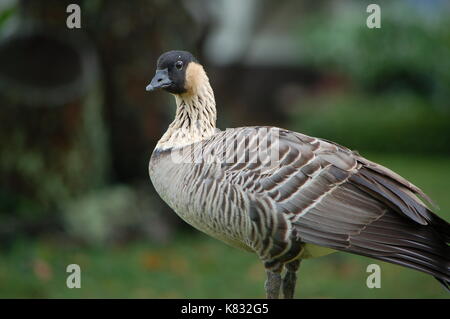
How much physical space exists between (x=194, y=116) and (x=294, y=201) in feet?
2.79

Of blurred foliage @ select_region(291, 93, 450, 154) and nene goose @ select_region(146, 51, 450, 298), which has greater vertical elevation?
blurred foliage @ select_region(291, 93, 450, 154)

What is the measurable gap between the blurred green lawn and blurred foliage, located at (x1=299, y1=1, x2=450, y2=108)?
7.81 metres

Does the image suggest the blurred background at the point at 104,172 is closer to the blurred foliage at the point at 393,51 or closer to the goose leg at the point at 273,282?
the goose leg at the point at 273,282

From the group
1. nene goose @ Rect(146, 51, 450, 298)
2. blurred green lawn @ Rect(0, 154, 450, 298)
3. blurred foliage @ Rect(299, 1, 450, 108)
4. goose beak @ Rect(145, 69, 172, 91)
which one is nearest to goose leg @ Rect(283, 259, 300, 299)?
nene goose @ Rect(146, 51, 450, 298)

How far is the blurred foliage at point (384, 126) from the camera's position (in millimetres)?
13281

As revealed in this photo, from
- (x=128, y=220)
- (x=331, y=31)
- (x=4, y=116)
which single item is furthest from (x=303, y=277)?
(x=331, y=31)

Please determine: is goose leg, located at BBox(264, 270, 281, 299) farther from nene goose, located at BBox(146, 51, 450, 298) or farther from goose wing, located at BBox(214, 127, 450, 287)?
goose wing, located at BBox(214, 127, 450, 287)

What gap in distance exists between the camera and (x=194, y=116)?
424 cm

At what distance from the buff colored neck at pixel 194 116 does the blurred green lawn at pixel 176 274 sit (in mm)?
2494

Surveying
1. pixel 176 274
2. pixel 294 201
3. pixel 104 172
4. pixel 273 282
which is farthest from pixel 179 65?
pixel 104 172

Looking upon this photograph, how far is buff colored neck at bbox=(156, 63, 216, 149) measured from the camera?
4.21m

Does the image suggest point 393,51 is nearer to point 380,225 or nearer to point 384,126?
point 384,126

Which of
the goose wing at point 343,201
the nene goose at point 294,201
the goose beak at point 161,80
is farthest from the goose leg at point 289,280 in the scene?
the goose beak at point 161,80
